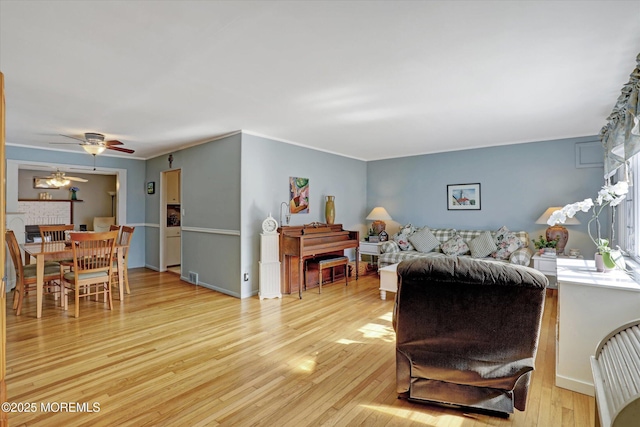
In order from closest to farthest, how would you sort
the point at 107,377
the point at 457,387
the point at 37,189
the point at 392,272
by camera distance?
the point at 457,387, the point at 107,377, the point at 392,272, the point at 37,189

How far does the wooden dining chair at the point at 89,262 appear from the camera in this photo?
3592 millimetres

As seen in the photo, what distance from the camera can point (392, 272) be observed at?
4.23 metres

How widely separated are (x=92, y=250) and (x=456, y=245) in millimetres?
5375

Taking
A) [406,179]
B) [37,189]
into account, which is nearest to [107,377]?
[406,179]

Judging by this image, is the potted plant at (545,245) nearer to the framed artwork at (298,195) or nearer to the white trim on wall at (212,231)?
the framed artwork at (298,195)

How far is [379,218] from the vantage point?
6.40 m

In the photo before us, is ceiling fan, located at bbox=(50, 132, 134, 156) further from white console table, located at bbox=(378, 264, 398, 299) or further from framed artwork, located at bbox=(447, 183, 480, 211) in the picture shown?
framed artwork, located at bbox=(447, 183, 480, 211)

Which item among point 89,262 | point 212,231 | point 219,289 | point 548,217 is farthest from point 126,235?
point 548,217

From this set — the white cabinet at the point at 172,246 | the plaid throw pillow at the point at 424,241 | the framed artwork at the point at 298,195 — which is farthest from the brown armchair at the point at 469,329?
the white cabinet at the point at 172,246

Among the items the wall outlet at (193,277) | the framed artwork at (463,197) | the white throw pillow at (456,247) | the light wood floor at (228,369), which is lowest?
the light wood floor at (228,369)

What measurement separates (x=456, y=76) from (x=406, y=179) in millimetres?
3951

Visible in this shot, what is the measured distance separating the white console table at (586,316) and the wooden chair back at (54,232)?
6.22 m

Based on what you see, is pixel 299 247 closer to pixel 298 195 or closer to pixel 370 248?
pixel 298 195

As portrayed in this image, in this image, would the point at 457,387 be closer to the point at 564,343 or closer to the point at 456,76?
the point at 564,343
